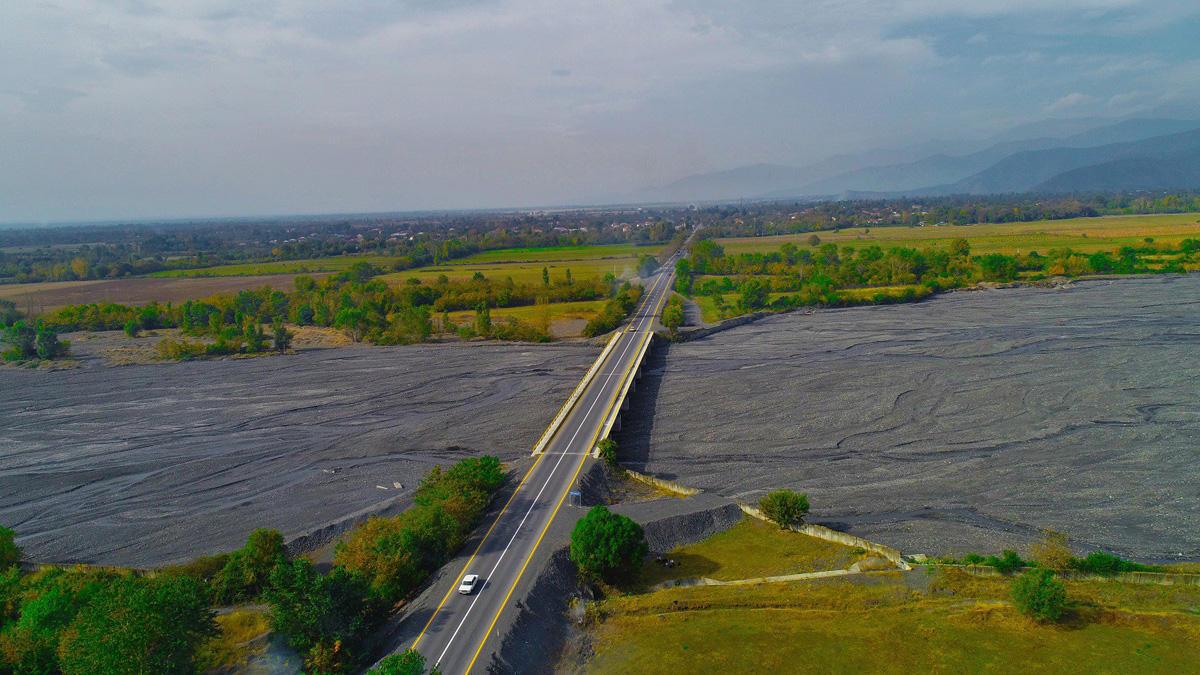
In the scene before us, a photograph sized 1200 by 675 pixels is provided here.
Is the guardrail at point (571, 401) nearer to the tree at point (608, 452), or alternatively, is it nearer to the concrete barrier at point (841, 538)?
the tree at point (608, 452)

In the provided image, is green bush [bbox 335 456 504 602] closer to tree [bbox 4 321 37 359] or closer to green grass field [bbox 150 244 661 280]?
tree [bbox 4 321 37 359]

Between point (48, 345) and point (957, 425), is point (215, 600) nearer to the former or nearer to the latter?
point (957, 425)

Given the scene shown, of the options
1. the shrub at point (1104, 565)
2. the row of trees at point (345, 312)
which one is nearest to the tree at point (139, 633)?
the shrub at point (1104, 565)

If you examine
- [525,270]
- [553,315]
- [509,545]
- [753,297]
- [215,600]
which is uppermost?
[525,270]

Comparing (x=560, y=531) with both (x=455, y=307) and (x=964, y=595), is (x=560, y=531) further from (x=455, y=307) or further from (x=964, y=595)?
(x=455, y=307)

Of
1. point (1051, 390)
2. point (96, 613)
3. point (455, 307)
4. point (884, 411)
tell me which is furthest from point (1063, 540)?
point (455, 307)

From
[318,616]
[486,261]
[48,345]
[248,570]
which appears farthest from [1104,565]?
[486,261]
